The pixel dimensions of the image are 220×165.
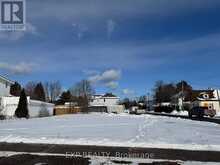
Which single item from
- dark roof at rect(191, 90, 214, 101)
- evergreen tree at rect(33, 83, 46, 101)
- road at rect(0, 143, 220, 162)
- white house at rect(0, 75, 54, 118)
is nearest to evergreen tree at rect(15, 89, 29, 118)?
white house at rect(0, 75, 54, 118)

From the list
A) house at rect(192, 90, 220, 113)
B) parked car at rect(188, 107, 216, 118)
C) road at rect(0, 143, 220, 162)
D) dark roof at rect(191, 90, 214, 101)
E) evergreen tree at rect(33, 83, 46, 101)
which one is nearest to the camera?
road at rect(0, 143, 220, 162)

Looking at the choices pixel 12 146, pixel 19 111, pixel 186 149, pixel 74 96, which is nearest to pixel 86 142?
pixel 12 146

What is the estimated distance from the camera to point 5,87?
63188 mm

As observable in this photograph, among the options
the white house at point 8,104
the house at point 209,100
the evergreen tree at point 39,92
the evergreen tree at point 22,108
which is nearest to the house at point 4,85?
the white house at point 8,104

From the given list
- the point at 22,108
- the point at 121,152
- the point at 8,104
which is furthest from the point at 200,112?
the point at 121,152

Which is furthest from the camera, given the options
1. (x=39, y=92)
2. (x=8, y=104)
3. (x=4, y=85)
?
(x=39, y=92)

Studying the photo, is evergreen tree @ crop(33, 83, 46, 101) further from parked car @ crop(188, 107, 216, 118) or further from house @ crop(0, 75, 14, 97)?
parked car @ crop(188, 107, 216, 118)

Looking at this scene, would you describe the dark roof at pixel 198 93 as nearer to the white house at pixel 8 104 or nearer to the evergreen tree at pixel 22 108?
the white house at pixel 8 104

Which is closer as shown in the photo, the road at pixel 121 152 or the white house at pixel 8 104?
the road at pixel 121 152

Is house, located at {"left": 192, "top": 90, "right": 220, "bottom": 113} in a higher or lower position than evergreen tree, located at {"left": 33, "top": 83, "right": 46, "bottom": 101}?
lower

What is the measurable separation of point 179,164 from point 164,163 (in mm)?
435

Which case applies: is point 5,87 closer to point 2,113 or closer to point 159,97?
point 2,113

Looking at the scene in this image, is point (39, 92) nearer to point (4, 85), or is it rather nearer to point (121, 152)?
point (4, 85)

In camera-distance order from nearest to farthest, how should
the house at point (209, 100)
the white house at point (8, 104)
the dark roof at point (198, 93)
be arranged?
the white house at point (8, 104), the house at point (209, 100), the dark roof at point (198, 93)
